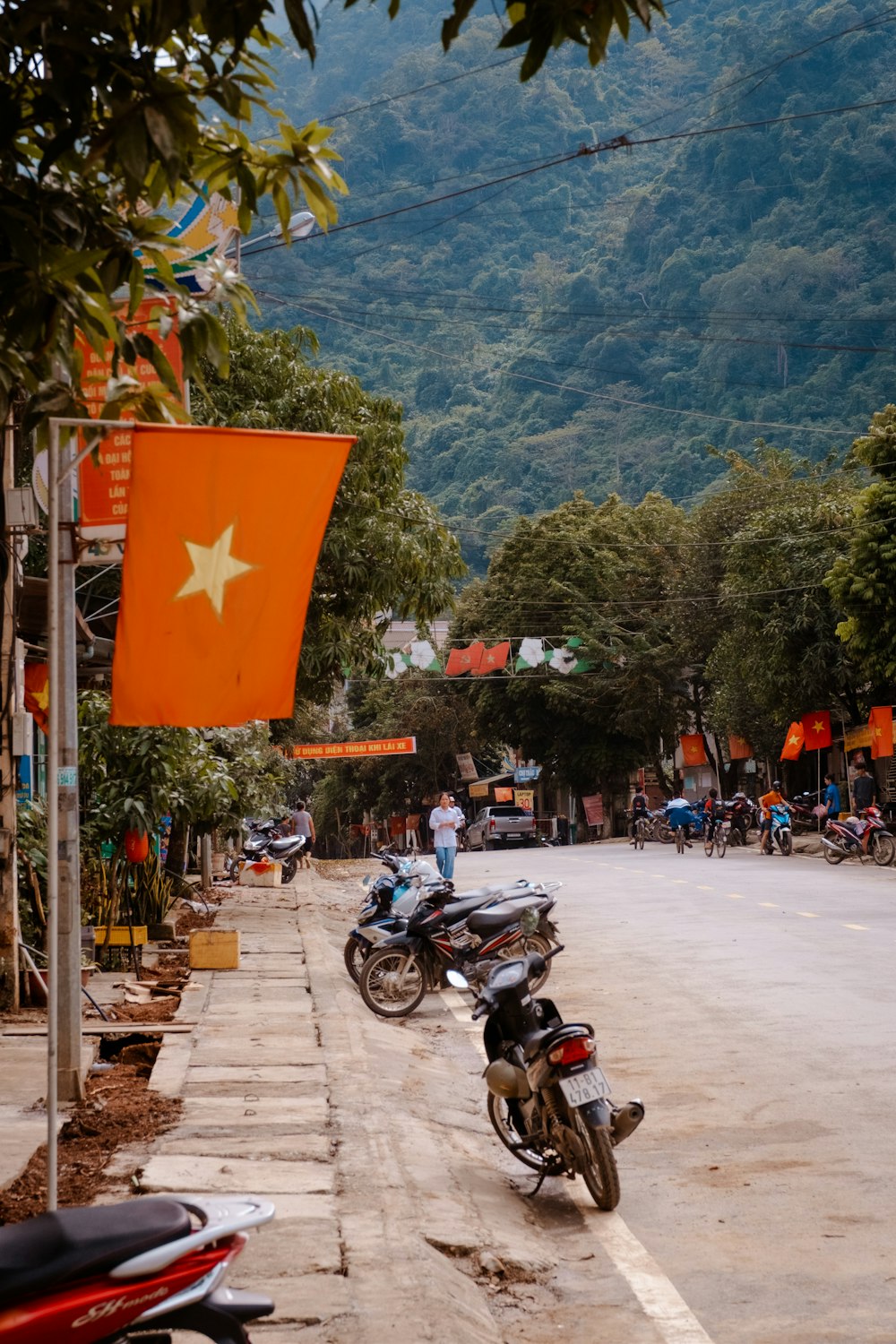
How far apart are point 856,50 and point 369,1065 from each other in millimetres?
145704

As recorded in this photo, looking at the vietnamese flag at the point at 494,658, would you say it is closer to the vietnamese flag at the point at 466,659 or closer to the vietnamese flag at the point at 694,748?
the vietnamese flag at the point at 466,659

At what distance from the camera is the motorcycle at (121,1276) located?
3.13 metres

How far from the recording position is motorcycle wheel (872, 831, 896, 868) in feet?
86.9

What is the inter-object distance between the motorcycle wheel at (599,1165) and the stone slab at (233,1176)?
1.12 m

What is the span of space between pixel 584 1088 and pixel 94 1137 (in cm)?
246

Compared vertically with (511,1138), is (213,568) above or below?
above

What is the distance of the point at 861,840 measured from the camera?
89.5 ft

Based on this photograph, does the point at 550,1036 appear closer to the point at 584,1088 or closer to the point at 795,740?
the point at 584,1088

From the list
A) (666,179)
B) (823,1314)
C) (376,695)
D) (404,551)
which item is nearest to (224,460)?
(823,1314)

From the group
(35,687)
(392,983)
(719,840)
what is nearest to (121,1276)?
(392,983)

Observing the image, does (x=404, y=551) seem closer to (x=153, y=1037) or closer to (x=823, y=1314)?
(x=153, y=1037)

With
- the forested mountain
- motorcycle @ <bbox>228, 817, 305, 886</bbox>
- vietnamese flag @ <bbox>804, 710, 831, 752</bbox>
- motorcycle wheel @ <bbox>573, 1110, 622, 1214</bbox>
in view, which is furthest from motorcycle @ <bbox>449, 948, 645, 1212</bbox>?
the forested mountain

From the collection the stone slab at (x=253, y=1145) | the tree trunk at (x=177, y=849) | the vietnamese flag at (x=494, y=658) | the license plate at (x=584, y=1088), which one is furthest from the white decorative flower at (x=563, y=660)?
the license plate at (x=584, y=1088)

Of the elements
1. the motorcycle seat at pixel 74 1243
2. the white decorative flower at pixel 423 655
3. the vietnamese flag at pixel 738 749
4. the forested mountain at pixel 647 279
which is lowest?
the motorcycle seat at pixel 74 1243
